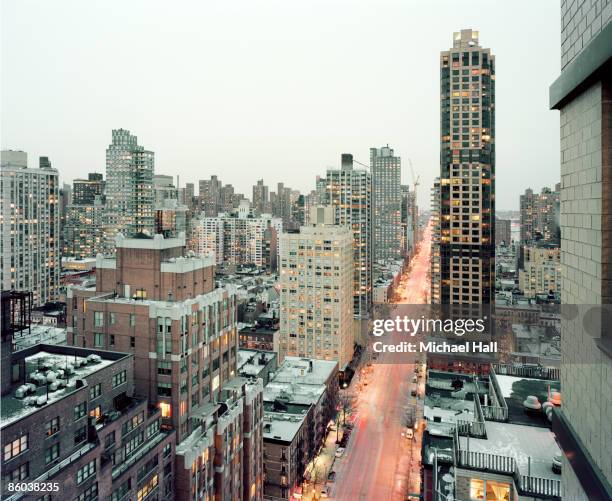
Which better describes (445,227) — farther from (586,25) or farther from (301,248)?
(586,25)

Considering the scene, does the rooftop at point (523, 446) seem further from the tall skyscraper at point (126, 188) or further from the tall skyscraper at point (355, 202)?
the tall skyscraper at point (126, 188)

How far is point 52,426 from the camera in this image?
76.9 ft

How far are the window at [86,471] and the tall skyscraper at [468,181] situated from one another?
75.1m

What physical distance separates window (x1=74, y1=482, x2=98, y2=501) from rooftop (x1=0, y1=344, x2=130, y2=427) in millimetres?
4886

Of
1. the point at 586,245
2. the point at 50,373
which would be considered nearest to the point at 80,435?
the point at 50,373

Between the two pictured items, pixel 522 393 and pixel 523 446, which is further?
pixel 522 393

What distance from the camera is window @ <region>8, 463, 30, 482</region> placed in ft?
68.5

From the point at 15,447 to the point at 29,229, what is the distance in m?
104

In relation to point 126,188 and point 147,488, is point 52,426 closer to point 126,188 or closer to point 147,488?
point 147,488

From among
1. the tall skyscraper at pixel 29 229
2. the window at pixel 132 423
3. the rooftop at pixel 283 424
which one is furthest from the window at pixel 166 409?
the tall skyscraper at pixel 29 229

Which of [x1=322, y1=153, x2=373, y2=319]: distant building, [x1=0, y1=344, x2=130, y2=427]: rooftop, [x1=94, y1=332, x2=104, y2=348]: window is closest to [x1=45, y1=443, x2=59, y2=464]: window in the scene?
[x1=0, y1=344, x2=130, y2=427]: rooftop

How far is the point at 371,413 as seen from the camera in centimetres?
7750

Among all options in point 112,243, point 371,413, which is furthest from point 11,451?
point 112,243

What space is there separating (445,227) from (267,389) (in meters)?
47.0
